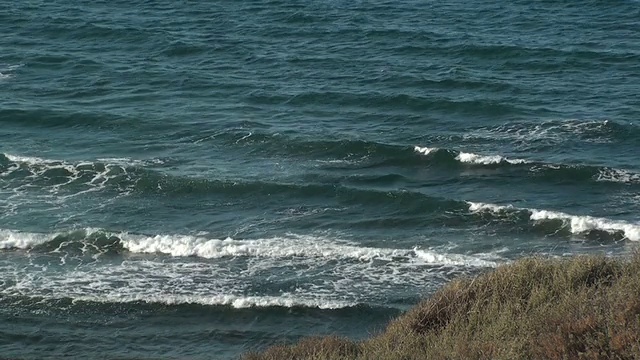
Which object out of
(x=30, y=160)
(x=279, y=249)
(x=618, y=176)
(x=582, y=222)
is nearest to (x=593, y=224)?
(x=582, y=222)

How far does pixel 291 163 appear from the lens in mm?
31047

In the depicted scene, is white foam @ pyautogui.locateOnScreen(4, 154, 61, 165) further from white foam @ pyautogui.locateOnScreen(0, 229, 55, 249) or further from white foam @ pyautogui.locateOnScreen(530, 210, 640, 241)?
white foam @ pyautogui.locateOnScreen(530, 210, 640, 241)

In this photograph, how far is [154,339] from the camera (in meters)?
20.6

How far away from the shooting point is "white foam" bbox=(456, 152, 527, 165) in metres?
29.7

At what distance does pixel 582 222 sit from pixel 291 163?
938 cm

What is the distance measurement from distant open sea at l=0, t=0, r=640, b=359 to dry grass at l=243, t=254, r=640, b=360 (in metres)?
5.43

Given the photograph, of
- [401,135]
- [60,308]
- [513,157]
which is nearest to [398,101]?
[401,135]

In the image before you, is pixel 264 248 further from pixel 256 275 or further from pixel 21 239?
pixel 21 239

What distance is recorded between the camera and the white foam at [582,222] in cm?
2472

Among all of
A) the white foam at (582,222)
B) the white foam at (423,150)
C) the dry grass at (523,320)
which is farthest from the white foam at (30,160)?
the dry grass at (523,320)

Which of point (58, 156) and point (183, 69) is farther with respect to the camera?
point (183, 69)

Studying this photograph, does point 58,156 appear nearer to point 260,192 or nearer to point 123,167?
point 123,167

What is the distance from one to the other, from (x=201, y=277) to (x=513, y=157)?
35.7 feet

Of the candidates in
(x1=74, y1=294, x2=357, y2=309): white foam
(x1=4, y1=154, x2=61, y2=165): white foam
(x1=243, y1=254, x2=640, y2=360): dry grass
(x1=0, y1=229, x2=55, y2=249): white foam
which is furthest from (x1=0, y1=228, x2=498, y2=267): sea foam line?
(x1=243, y1=254, x2=640, y2=360): dry grass
